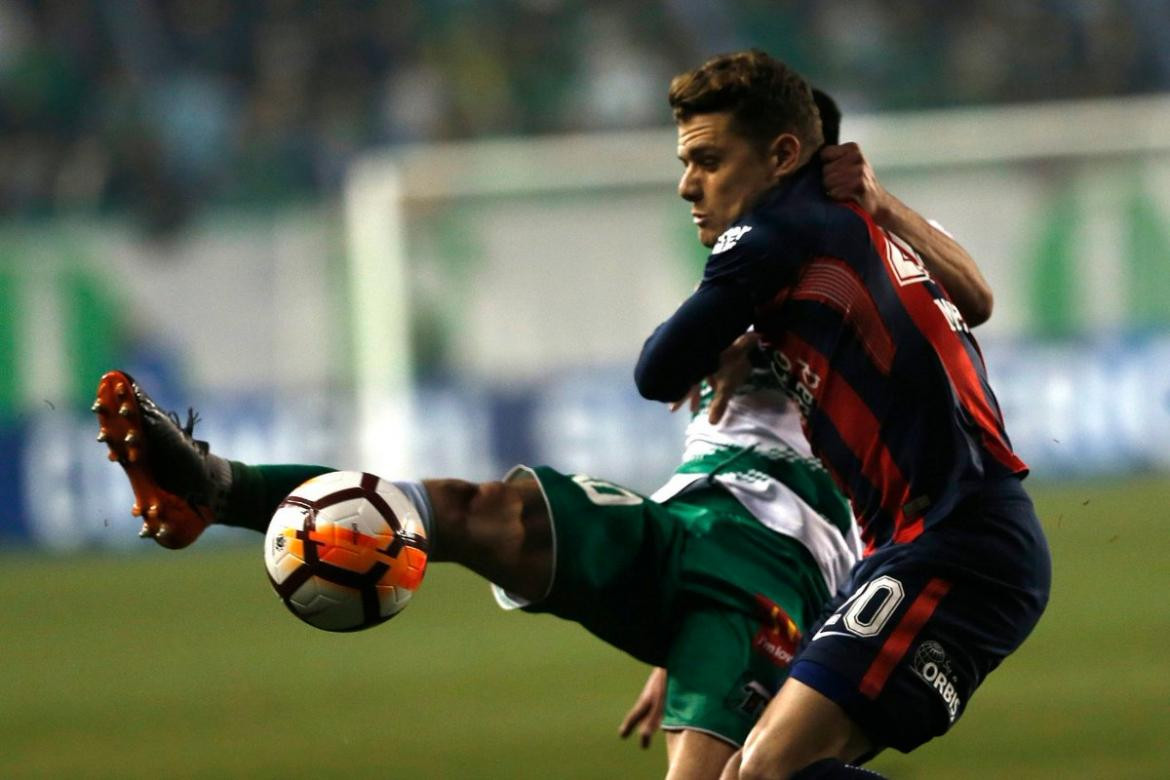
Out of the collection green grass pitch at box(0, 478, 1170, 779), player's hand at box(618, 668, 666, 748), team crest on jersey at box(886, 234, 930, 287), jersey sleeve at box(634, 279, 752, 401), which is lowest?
green grass pitch at box(0, 478, 1170, 779)

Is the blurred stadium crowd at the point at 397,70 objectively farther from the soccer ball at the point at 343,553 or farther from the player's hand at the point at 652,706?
the soccer ball at the point at 343,553

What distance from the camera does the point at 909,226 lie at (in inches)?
168

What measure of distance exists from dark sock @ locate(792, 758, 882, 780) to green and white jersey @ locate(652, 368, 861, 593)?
43.6 inches

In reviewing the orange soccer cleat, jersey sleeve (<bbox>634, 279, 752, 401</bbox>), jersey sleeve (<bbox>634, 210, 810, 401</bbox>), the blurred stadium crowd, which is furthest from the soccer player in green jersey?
the blurred stadium crowd

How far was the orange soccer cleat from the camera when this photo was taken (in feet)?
13.4

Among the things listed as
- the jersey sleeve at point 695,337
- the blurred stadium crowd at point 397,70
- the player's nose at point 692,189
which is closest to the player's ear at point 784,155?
the player's nose at point 692,189

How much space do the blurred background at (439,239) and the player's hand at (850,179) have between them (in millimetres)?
8551

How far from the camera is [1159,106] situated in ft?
56.5

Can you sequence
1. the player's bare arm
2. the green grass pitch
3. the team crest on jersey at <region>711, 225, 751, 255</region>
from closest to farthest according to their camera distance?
the team crest on jersey at <region>711, 225, 751, 255</region> → the player's bare arm → the green grass pitch

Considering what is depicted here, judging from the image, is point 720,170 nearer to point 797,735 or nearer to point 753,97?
point 753,97

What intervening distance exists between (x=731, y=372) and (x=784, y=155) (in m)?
0.62

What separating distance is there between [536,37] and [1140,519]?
8.40 m

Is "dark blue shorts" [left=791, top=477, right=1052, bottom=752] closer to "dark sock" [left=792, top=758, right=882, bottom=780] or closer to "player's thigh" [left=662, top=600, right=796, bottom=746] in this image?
"dark sock" [left=792, top=758, right=882, bottom=780]

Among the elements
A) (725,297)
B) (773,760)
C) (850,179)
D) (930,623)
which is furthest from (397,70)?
(773,760)
